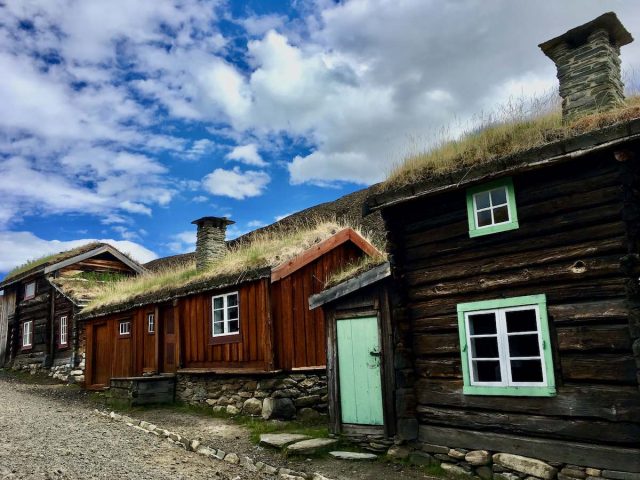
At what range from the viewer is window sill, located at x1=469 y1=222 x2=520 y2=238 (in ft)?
25.3

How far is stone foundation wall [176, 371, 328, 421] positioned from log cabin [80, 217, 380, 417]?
0.9 inches

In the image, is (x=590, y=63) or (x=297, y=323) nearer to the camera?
(x=590, y=63)

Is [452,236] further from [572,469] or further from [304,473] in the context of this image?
[304,473]

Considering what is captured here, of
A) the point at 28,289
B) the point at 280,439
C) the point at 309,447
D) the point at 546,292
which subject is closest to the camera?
the point at 546,292

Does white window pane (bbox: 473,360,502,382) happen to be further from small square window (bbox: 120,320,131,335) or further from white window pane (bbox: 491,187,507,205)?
small square window (bbox: 120,320,131,335)

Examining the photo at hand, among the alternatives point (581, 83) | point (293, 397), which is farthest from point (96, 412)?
point (581, 83)

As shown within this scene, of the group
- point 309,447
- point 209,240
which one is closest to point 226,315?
point 209,240

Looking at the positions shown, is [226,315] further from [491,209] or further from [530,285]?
[530,285]

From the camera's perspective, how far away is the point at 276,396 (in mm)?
12602

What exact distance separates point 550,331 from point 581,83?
408 centimetres

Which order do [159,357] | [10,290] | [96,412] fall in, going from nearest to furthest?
1. [96,412]
2. [159,357]
3. [10,290]

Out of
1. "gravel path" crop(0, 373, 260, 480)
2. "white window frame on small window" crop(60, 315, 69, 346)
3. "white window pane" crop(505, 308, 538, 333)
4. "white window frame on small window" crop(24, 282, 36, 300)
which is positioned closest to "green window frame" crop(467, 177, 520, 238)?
"white window pane" crop(505, 308, 538, 333)

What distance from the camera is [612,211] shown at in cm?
685

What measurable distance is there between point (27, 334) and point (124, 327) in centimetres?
1022
